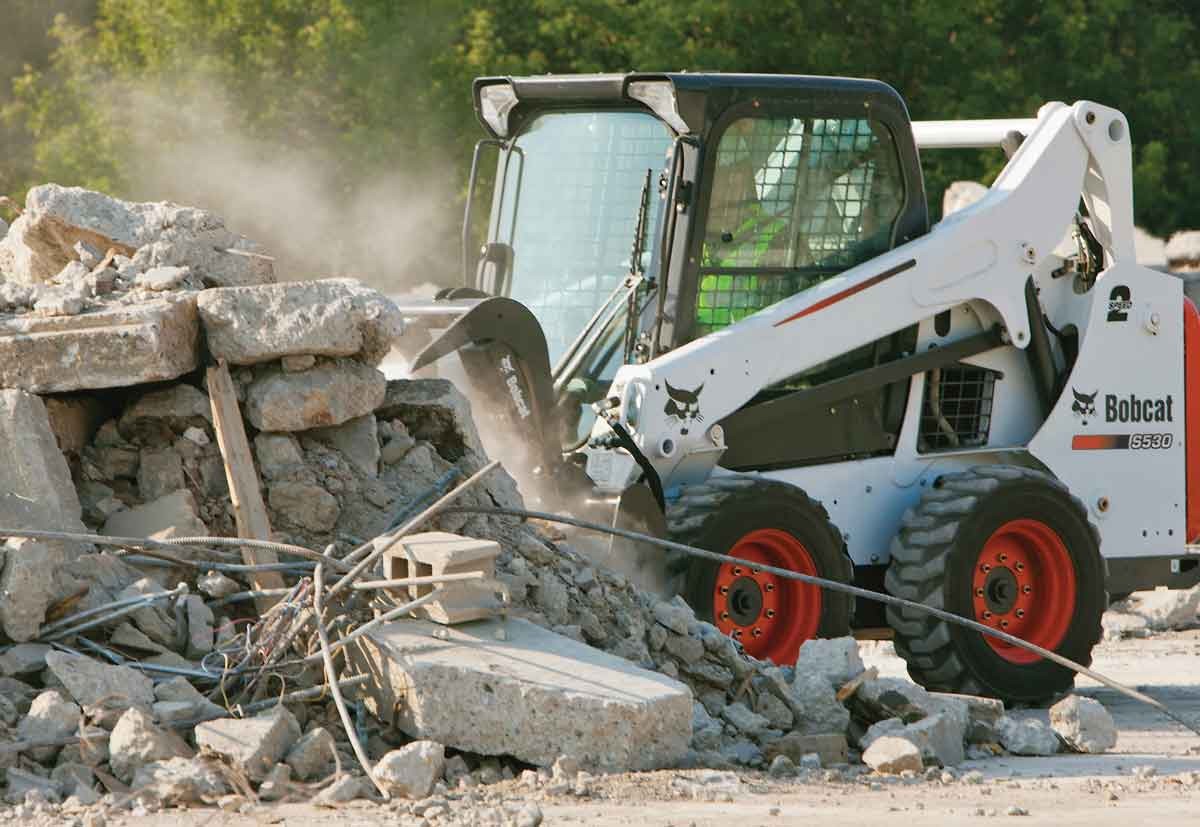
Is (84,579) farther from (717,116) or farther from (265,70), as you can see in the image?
(265,70)

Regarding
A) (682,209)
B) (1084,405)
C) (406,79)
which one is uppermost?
(406,79)

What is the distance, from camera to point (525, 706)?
7.02 meters

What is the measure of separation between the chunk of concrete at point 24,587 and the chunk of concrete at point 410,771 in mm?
1397

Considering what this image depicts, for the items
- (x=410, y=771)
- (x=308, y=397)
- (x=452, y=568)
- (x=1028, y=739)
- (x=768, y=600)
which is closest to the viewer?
(x=410, y=771)

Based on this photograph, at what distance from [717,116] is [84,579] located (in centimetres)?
367

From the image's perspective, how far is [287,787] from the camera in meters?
6.68

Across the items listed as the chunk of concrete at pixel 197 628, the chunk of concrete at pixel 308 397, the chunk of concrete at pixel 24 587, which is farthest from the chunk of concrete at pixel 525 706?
the chunk of concrete at pixel 308 397

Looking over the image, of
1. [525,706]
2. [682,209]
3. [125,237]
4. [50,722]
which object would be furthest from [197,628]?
[682,209]

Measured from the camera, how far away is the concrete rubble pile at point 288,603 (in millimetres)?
6855

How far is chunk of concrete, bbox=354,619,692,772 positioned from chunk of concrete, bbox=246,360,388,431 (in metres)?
1.26

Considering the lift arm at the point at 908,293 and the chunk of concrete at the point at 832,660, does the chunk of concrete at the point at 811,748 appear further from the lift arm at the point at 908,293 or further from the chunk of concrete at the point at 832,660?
the lift arm at the point at 908,293

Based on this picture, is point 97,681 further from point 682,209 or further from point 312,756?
point 682,209

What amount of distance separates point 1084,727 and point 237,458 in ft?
11.7

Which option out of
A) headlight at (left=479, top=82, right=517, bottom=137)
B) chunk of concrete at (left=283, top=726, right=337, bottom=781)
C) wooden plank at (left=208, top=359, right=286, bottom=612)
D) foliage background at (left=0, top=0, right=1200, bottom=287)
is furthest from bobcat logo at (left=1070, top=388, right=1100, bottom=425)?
foliage background at (left=0, top=0, right=1200, bottom=287)
